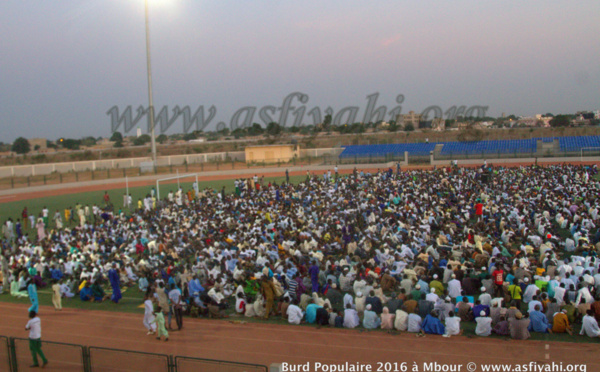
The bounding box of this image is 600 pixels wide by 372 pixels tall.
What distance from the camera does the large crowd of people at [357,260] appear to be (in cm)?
975

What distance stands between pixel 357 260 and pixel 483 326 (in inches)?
178

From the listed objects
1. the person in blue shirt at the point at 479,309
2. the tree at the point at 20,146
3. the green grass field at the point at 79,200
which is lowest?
the person in blue shirt at the point at 479,309

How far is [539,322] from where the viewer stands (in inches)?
351

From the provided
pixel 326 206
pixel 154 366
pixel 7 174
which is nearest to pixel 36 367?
pixel 154 366

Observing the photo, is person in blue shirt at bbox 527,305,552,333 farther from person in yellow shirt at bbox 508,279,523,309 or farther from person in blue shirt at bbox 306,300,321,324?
person in blue shirt at bbox 306,300,321,324

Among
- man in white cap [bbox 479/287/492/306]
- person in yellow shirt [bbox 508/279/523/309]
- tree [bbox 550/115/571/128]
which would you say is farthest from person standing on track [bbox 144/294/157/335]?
tree [bbox 550/115/571/128]

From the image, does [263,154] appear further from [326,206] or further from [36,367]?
[36,367]

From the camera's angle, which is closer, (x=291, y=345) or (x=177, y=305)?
(x=291, y=345)

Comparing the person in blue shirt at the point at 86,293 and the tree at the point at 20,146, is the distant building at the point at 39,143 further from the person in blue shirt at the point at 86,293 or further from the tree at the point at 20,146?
the person in blue shirt at the point at 86,293

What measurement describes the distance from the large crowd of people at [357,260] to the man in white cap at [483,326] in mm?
24

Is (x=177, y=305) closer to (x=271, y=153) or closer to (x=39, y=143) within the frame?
(x=271, y=153)

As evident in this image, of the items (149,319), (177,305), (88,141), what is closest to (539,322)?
(177,305)

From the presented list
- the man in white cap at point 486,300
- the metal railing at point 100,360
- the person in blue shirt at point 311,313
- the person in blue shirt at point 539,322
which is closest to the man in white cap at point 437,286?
the man in white cap at point 486,300

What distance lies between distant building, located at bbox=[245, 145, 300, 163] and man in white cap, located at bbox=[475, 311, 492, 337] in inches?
1747
